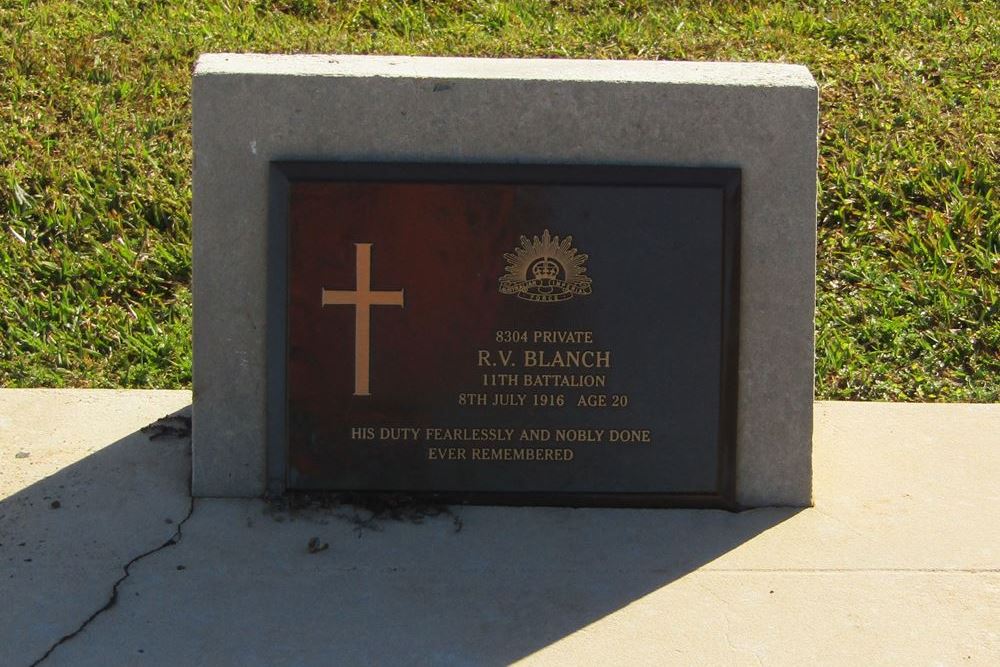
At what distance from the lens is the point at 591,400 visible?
4.20 m

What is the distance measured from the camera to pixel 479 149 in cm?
414

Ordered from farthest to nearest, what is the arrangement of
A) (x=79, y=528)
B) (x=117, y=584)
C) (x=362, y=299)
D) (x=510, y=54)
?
1. (x=510, y=54)
2. (x=362, y=299)
3. (x=79, y=528)
4. (x=117, y=584)

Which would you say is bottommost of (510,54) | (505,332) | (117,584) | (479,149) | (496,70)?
(117,584)

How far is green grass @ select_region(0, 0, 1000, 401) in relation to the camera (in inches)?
225

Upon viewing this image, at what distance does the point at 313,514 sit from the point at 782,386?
1400mm

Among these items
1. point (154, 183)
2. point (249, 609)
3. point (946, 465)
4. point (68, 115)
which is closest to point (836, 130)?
point (946, 465)

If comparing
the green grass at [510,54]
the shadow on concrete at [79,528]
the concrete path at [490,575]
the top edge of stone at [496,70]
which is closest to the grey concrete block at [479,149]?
the top edge of stone at [496,70]

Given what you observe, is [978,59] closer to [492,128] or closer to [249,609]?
[492,128]

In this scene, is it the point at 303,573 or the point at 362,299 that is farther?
the point at 362,299

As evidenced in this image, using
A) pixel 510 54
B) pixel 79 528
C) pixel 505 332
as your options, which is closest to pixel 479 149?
pixel 505 332

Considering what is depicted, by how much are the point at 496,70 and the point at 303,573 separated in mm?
1531

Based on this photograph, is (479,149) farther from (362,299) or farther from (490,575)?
(490,575)

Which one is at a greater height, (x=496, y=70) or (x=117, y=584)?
(x=496, y=70)

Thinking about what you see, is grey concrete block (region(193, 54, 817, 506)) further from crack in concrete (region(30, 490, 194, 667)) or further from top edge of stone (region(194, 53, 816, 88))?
crack in concrete (region(30, 490, 194, 667))
